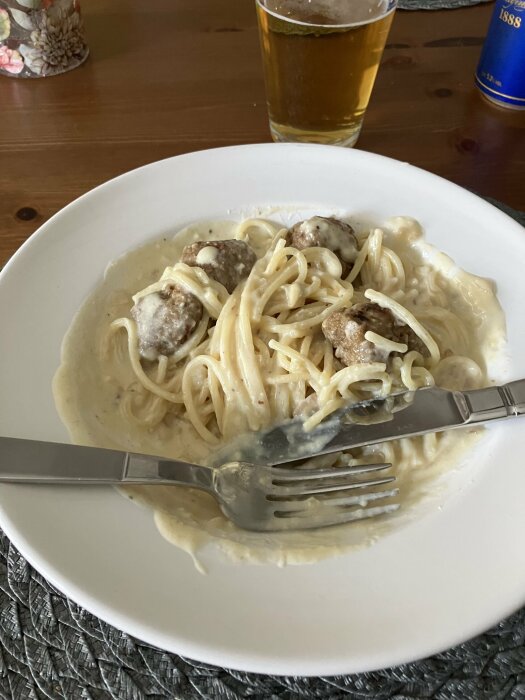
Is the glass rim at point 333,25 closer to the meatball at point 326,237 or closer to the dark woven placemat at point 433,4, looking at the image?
the meatball at point 326,237

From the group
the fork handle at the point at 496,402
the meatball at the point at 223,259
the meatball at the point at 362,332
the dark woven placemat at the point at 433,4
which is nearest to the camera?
the fork handle at the point at 496,402

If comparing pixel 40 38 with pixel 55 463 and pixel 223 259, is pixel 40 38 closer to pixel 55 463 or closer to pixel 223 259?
pixel 223 259

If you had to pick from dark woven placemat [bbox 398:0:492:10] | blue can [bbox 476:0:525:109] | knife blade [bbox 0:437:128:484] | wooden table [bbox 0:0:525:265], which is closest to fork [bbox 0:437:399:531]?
knife blade [bbox 0:437:128:484]

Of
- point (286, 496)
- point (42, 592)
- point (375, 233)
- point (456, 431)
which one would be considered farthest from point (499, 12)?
point (42, 592)

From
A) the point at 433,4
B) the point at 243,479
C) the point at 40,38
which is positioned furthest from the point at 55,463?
the point at 433,4

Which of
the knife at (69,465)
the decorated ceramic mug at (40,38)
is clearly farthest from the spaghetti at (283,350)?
the decorated ceramic mug at (40,38)
